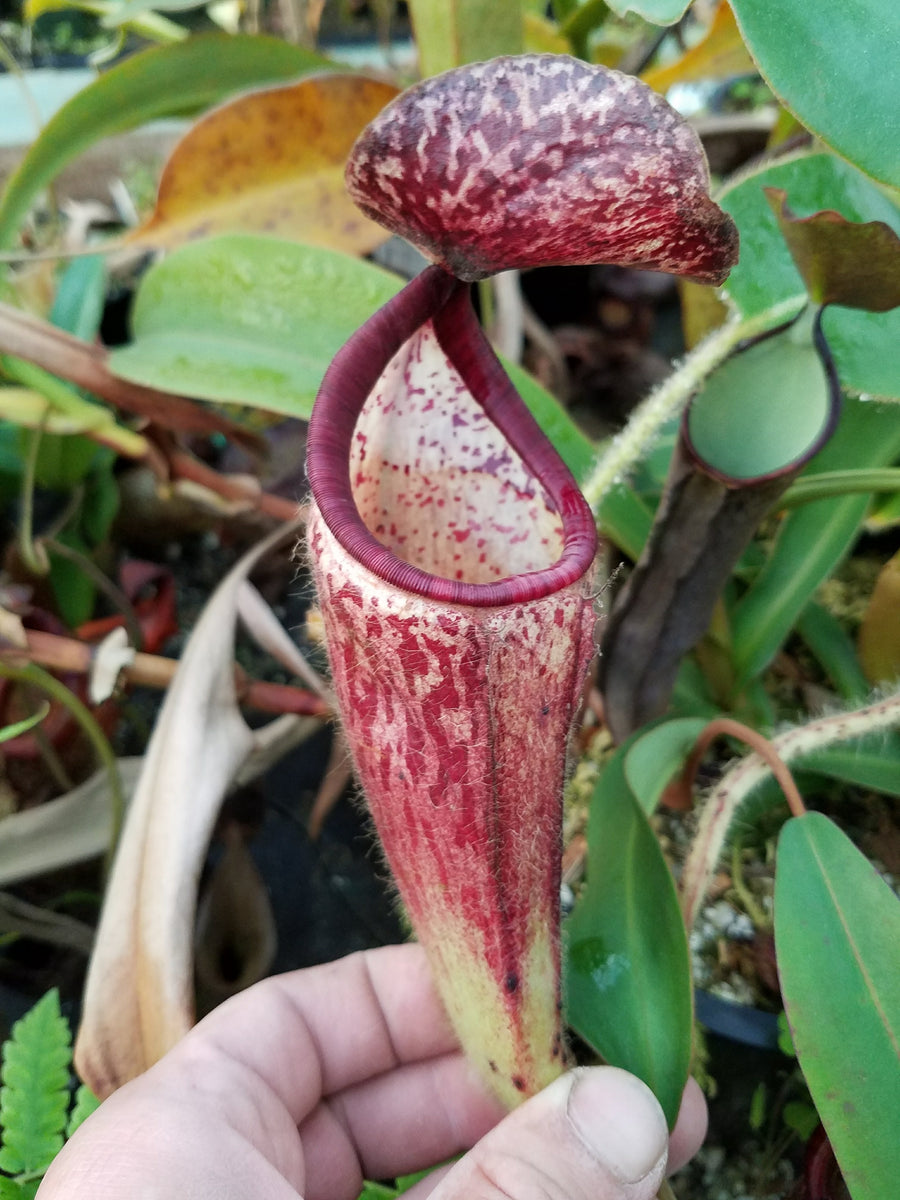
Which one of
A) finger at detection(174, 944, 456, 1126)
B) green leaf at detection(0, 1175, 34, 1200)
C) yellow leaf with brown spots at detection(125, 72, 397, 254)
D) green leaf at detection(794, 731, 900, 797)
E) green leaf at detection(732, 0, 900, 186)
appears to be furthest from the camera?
yellow leaf with brown spots at detection(125, 72, 397, 254)

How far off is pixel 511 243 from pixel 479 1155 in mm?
491

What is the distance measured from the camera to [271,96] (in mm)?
814

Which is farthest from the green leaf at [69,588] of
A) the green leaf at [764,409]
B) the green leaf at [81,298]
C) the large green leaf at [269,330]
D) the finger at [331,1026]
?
the green leaf at [764,409]

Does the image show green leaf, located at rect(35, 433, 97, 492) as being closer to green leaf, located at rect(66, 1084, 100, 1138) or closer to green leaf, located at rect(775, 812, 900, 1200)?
green leaf, located at rect(66, 1084, 100, 1138)

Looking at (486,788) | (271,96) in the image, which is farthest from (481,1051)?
(271,96)

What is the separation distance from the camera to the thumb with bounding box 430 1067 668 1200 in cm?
46

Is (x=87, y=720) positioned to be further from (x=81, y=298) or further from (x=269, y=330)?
(x=81, y=298)

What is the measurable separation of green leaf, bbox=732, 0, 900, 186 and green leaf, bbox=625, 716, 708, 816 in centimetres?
41

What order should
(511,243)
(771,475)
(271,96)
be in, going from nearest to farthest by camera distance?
(511,243), (771,475), (271,96)

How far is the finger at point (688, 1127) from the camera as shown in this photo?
0.60 metres

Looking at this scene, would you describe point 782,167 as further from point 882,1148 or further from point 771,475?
point 882,1148

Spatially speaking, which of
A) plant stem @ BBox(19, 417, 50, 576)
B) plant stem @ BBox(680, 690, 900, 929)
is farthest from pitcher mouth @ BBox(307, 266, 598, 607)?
plant stem @ BBox(19, 417, 50, 576)

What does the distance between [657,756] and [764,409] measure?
277 millimetres

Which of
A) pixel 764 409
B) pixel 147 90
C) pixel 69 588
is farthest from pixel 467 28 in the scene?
pixel 69 588
